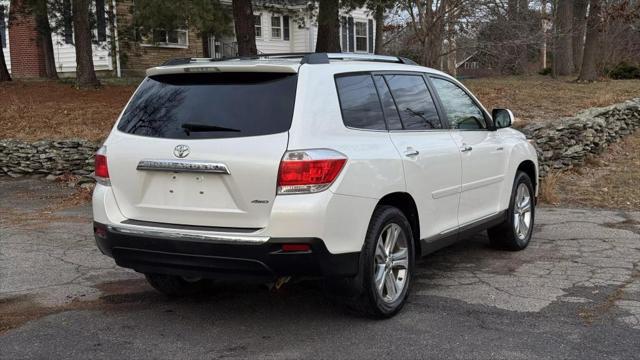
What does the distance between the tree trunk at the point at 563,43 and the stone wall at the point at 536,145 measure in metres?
17.1

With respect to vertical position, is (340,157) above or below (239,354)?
above

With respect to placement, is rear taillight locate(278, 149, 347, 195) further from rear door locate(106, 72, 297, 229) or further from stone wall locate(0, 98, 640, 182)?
stone wall locate(0, 98, 640, 182)

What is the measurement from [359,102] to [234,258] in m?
1.45

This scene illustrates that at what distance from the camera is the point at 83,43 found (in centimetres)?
1609

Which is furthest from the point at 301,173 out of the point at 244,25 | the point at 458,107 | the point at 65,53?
the point at 65,53

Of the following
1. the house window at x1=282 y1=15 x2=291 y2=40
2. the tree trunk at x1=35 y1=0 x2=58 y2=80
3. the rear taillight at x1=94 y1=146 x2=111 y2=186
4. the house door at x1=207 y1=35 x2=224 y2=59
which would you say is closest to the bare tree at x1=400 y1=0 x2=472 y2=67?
the tree trunk at x1=35 y1=0 x2=58 y2=80

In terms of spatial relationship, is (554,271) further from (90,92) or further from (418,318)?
(90,92)

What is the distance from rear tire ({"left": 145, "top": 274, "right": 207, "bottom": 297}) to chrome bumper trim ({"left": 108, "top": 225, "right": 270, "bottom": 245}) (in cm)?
83

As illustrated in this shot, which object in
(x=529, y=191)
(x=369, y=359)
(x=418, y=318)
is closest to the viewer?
(x=369, y=359)

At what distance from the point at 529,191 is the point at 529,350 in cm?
310

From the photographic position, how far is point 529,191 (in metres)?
7.02

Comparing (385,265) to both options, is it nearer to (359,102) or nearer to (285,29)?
(359,102)

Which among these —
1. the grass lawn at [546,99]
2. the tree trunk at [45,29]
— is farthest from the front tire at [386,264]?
the tree trunk at [45,29]

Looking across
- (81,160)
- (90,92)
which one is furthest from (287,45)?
(81,160)
